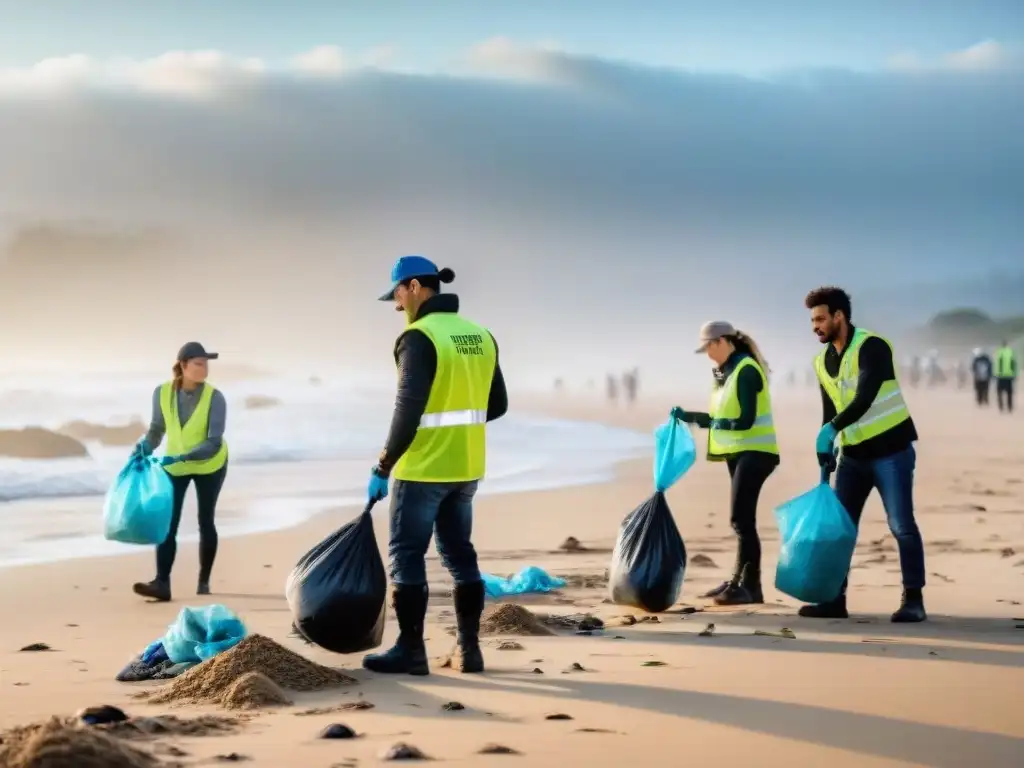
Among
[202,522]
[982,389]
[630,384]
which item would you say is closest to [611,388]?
[630,384]

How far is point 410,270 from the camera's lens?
6305mm

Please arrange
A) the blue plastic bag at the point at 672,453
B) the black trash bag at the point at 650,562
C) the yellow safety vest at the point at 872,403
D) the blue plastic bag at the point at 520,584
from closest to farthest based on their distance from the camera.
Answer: the yellow safety vest at the point at 872,403, the black trash bag at the point at 650,562, the blue plastic bag at the point at 672,453, the blue plastic bag at the point at 520,584

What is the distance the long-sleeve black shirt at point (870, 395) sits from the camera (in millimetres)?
7523

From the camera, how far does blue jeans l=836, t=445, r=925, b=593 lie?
7.64 meters

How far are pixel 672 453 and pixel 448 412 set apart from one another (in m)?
2.47

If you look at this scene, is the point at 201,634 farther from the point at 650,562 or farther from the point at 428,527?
the point at 650,562

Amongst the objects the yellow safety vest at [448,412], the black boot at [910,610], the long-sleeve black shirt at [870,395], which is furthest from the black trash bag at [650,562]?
the yellow safety vest at [448,412]

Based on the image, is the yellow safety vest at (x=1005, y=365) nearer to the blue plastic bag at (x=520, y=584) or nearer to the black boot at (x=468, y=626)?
the blue plastic bag at (x=520, y=584)

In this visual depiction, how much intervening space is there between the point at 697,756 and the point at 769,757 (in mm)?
226

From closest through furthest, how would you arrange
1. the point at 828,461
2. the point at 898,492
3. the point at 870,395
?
1. the point at 870,395
2. the point at 898,492
3. the point at 828,461

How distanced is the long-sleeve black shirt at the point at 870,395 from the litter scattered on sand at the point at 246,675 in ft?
9.74

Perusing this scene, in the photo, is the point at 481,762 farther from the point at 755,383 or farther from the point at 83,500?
the point at 83,500

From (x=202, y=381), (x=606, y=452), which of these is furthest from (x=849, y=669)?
(x=606, y=452)

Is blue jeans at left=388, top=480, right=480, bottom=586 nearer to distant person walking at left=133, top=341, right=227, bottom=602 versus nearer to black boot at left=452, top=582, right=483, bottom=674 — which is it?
black boot at left=452, top=582, right=483, bottom=674
